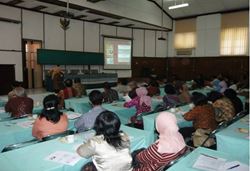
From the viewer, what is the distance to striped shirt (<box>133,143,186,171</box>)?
2.15 m

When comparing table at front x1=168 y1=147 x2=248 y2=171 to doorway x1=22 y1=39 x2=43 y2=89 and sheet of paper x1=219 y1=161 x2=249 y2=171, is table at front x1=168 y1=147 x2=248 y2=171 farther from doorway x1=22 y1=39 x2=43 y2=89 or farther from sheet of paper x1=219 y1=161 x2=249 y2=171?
doorway x1=22 y1=39 x2=43 y2=89

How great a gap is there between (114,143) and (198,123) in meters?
1.90

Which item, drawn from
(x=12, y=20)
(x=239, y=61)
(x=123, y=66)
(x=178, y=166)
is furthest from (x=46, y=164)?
(x=239, y=61)

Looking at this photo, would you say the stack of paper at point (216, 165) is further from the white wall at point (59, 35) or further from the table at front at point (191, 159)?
the white wall at point (59, 35)

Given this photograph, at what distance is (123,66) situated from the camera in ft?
48.4

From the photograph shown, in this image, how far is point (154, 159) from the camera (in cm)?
217

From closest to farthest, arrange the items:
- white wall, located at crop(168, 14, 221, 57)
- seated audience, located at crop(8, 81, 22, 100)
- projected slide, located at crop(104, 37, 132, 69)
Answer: seated audience, located at crop(8, 81, 22, 100)
projected slide, located at crop(104, 37, 132, 69)
white wall, located at crop(168, 14, 221, 57)

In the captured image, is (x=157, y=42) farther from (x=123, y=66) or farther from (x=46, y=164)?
(x=46, y=164)

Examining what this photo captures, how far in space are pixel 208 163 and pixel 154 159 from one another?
0.47 meters

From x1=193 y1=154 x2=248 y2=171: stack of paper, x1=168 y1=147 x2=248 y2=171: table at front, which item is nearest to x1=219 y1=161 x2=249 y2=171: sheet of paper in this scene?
x1=193 y1=154 x2=248 y2=171: stack of paper

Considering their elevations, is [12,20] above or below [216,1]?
below

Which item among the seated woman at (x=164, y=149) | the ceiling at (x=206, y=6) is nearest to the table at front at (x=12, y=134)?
the seated woman at (x=164, y=149)

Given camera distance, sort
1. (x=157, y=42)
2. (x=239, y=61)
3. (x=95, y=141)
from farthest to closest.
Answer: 1. (x=157, y=42)
2. (x=239, y=61)
3. (x=95, y=141)

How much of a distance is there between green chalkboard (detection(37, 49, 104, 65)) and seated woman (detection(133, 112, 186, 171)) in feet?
32.2
